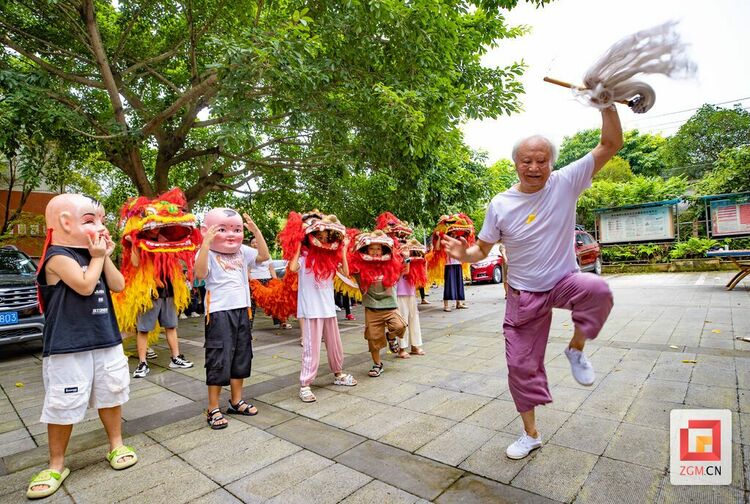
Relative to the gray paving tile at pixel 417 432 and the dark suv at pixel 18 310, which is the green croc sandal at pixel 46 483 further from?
the dark suv at pixel 18 310

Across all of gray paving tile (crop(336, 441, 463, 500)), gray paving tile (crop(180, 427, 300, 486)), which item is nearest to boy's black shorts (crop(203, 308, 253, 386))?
gray paving tile (crop(180, 427, 300, 486))

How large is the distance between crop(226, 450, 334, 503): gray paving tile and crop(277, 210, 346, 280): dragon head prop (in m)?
1.85

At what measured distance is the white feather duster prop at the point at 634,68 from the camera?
2.06m

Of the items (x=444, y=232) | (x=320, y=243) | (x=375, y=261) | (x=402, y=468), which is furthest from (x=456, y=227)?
(x=402, y=468)

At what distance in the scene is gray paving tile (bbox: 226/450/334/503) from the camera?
239 cm

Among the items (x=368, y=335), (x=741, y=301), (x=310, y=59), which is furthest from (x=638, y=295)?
(x=310, y=59)

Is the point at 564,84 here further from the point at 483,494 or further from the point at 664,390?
the point at 664,390

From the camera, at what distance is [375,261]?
484 centimetres

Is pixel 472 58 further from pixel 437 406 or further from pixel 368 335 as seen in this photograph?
pixel 437 406

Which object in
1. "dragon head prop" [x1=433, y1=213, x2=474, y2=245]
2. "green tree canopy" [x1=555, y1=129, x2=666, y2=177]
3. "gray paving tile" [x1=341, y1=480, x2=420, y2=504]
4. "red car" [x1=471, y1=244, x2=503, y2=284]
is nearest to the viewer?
"gray paving tile" [x1=341, y1=480, x2=420, y2=504]

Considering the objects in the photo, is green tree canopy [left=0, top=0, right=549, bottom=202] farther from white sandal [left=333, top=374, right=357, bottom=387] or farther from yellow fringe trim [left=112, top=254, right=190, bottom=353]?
white sandal [left=333, top=374, right=357, bottom=387]

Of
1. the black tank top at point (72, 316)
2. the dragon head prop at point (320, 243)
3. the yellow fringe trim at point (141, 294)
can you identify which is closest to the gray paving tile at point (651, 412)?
the dragon head prop at point (320, 243)

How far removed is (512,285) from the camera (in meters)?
2.71

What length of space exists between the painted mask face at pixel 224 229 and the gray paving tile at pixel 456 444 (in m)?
2.21
